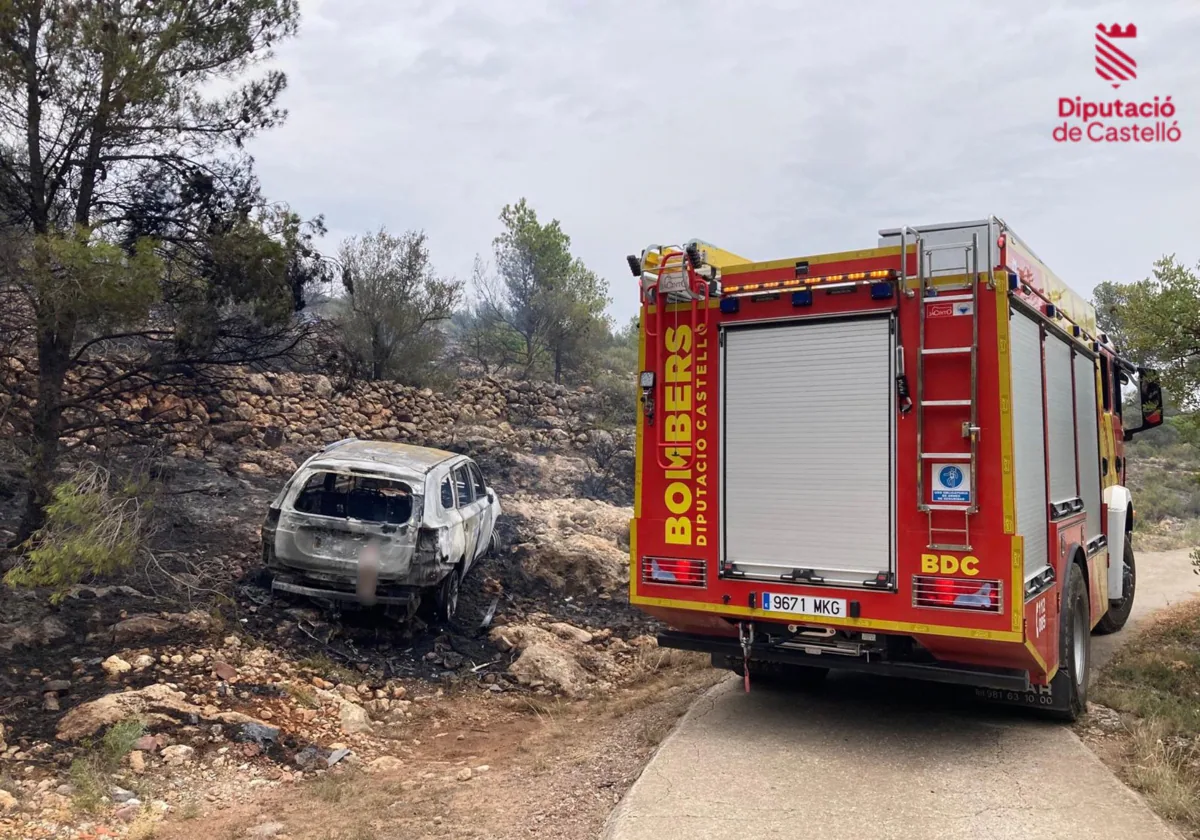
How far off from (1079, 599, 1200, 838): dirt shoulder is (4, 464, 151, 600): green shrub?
7369mm

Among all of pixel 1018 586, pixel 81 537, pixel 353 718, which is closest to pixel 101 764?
pixel 353 718

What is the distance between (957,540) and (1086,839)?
1654 millimetres

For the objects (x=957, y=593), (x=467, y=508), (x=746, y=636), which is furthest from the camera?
(x=467, y=508)

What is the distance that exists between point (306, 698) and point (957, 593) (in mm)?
4919

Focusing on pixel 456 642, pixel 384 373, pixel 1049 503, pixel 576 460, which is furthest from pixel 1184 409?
pixel 384 373

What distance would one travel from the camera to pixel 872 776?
5.15m

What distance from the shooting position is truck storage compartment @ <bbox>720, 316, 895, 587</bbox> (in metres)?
5.50

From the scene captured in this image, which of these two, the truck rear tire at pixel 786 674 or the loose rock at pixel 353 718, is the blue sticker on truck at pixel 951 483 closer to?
the truck rear tire at pixel 786 674

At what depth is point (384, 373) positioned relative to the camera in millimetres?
20984

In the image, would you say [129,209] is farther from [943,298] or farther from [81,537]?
[943,298]

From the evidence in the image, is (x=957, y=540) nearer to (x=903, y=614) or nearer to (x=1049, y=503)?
(x=903, y=614)

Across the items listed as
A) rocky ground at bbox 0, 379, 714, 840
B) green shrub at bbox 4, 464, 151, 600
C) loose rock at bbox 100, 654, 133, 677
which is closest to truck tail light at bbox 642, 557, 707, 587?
rocky ground at bbox 0, 379, 714, 840

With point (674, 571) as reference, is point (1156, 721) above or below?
below

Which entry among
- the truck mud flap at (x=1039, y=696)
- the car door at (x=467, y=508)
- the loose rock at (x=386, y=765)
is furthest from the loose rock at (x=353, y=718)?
the truck mud flap at (x=1039, y=696)
